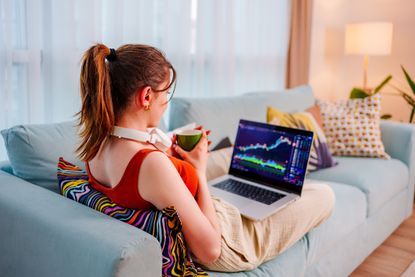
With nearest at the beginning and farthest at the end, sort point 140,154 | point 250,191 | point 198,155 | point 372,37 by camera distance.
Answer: point 140,154, point 198,155, point 250,191, point 372,37

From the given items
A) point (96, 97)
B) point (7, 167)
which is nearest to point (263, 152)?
point (96, 97)

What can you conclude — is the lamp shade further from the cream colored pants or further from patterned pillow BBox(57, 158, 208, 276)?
patterned pillow BBox(57, 158, 208, 276)

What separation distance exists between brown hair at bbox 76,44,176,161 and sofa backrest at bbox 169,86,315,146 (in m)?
0.97

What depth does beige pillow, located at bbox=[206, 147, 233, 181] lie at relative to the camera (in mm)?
2082

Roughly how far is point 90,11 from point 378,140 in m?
1.85

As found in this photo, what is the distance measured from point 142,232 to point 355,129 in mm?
2042

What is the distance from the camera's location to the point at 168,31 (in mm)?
2592

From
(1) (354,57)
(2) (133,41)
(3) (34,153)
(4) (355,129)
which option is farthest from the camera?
(1) (354,57)

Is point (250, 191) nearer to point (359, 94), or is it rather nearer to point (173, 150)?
point (173, 150)

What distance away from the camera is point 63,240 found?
1155mm

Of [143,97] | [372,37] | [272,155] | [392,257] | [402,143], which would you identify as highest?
[372,37]

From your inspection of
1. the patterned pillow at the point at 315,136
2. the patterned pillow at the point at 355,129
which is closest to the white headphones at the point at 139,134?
the patterned pillow at the point at 315,136

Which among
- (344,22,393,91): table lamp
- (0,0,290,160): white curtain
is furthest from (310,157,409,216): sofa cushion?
(344,22,393,91): table lamp

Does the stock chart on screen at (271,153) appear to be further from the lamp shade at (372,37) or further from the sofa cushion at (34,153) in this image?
the lamp shade at (372,37)
